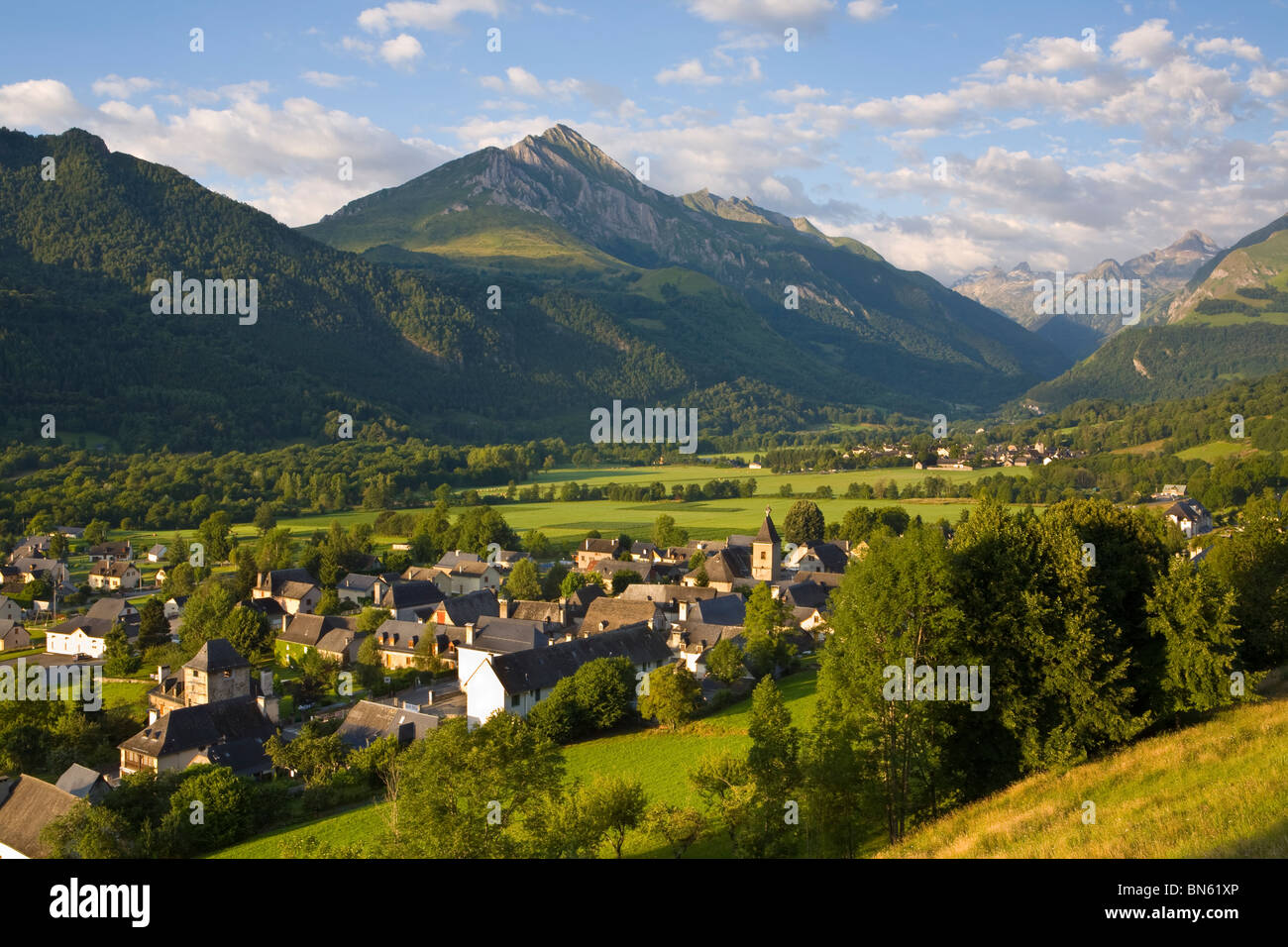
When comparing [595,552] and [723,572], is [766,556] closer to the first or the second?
[723,572]

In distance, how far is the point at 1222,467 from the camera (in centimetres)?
11006

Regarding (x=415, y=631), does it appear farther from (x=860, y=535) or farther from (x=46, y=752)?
(x=860, y=535)

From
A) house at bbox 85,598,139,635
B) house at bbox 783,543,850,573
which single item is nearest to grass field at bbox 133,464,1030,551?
house at bbox 783,543,850,573

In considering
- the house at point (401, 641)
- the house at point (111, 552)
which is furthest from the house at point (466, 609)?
the house at point (111, 552)

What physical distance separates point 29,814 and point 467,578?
46.9 meters

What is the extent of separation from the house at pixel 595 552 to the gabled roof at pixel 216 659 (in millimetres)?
38656

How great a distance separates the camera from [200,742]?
3962 centimetres

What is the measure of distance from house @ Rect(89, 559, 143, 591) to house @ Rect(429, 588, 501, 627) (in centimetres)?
3341

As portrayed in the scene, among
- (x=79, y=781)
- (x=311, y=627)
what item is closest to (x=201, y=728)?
(x=79, y=781)

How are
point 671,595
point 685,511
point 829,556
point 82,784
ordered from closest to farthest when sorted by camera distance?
point 82,784 → point 671,595 → point 829,556 → point 685,511

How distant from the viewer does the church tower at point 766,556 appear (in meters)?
72.2

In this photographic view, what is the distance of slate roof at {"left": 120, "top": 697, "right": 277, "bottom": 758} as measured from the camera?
38.9m

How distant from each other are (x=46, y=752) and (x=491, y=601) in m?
28.6
